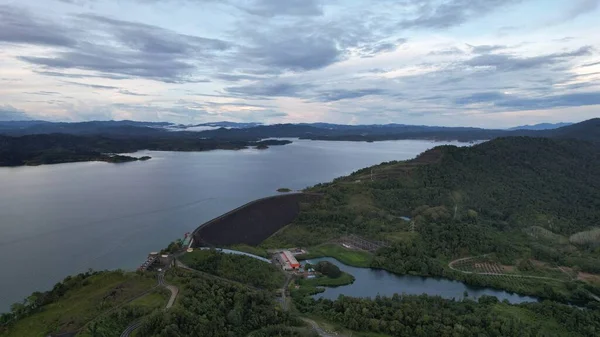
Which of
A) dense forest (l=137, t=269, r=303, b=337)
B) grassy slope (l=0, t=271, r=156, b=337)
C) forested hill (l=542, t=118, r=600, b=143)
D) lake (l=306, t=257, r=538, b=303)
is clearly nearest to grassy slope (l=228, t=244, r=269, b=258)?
lake (l=306, t=257, r=538, b=303)

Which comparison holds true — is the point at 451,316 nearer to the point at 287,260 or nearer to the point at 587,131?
the point at 287,260

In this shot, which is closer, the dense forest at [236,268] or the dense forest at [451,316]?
the dense forest at [451,316]

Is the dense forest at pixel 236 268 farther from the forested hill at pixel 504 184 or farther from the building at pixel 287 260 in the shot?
the forested hill at pixel 504 184

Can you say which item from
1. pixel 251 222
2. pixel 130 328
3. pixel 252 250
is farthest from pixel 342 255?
pixel 130 328

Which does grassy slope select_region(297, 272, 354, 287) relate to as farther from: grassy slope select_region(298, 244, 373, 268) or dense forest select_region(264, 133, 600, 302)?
dense forest select_region(264, 133, 600, 302)

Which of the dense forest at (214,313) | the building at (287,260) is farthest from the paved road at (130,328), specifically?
the building at (287,260)

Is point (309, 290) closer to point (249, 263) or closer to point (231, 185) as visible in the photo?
point (249, 263)

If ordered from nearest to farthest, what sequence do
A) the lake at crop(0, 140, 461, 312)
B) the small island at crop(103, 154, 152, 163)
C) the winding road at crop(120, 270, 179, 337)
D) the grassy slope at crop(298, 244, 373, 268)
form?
the winding road at crop(120, 270, 179, 337) → the lake at crop(0, 140, 461, 312) → the grassy slope at crop(298, 244, 373, 268) → the small island at crop(103, 154, 152, 163)
